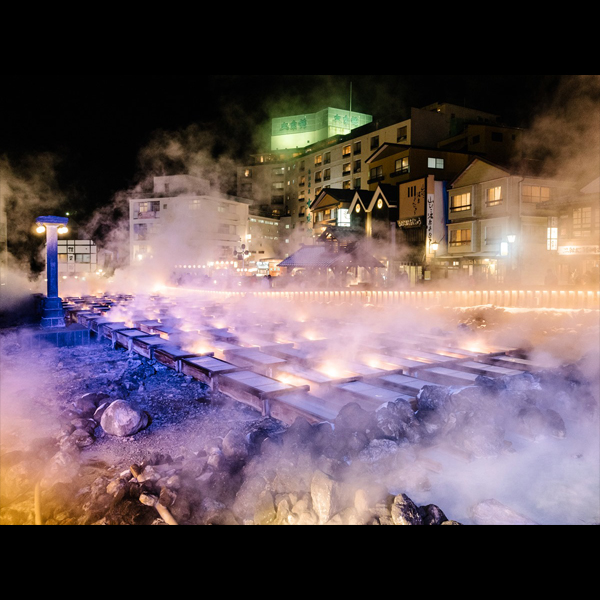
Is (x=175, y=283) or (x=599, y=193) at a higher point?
(x=599, y=193)

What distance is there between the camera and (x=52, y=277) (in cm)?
1153

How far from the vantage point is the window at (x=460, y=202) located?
2330cm

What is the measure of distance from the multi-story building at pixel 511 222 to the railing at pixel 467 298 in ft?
28.1

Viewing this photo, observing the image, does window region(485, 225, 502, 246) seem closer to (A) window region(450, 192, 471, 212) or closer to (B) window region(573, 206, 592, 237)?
(A) window region(450, 192, 471, 212)

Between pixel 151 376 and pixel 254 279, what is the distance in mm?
18618

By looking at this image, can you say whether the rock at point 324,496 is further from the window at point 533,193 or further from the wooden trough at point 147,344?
the window at point 533,193

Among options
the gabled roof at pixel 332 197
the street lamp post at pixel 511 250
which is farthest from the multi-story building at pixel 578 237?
the gabled roof at pixel 332 197

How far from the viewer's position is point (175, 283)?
30.8m

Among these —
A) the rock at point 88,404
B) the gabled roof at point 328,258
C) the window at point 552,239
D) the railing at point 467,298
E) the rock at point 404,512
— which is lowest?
the rock at point 404,512

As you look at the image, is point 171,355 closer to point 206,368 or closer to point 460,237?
point 206,368
